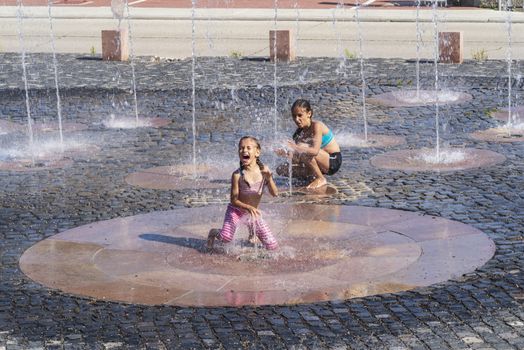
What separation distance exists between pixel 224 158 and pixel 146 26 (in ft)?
54.5

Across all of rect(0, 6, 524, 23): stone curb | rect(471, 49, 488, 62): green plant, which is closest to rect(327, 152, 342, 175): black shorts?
rect(471, 49, 488, 62): green plant

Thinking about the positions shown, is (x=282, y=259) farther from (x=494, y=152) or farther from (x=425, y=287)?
(x=494, y=152)

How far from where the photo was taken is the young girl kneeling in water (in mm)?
9914

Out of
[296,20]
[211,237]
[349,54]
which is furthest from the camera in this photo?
[296,20]

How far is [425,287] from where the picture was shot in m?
9.02

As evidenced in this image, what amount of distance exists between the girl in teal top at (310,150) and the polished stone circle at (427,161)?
91 centimetres

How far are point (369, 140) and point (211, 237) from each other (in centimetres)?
539

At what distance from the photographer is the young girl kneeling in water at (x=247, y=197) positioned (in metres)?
9.91

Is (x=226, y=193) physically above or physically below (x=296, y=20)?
below

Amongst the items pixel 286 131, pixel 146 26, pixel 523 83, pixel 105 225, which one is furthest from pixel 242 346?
pixel 146 26

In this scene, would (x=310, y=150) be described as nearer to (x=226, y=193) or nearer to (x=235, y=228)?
(x=226, y=193)

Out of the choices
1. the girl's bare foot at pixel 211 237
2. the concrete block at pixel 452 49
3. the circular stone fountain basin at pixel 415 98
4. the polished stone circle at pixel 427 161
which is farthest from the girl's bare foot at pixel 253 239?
the concrete block at pixel 452 49

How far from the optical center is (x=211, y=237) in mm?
9984

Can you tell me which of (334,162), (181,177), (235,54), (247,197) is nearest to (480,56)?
(235,54)
